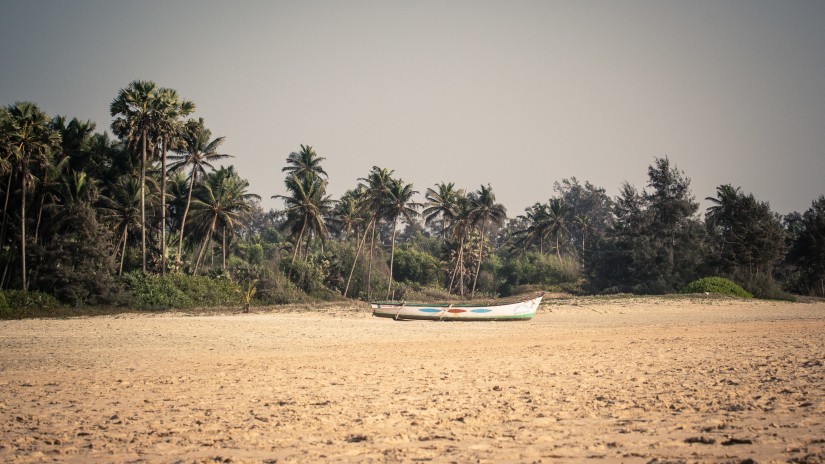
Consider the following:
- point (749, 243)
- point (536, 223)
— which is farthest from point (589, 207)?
point (749, 243)

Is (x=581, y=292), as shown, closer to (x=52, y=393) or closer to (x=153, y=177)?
(x=153, y=177)

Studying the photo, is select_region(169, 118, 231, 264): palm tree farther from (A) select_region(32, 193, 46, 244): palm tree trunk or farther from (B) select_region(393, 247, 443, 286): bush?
(B) select_region(393, 247, 443, 286): bush

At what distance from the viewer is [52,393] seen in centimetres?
1051

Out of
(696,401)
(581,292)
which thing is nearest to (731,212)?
(581,292)

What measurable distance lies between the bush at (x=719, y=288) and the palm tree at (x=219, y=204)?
31067 mm

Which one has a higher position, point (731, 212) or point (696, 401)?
point (731, 212)

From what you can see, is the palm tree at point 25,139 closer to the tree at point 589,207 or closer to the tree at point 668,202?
the tree at point 668,202

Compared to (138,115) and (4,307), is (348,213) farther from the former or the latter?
(4,307)

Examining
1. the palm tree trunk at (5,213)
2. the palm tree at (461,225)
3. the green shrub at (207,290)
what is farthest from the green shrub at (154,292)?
the palm tree at (461,225)

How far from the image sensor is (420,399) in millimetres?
9383

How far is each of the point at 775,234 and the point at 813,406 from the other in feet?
160

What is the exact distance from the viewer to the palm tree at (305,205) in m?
52.7

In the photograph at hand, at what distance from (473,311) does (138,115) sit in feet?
83.8

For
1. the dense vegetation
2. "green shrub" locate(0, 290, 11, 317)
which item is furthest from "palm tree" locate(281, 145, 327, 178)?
"green shrub" locate(0, 290, 11, 317)
